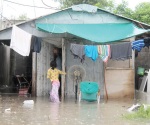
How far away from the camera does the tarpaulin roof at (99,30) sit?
38.2 feet

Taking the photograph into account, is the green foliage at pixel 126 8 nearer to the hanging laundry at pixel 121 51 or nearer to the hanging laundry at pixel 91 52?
the hanging laundry at pixel 121 51

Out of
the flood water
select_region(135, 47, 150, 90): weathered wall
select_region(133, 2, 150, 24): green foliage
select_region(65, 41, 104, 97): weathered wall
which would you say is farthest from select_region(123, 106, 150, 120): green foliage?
select_region(133, 2, 150, 24): green foliage

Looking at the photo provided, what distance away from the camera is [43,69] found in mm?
13375

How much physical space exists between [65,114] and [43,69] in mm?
4695

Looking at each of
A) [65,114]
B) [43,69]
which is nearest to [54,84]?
[43,69]

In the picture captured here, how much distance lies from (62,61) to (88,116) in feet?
13.8

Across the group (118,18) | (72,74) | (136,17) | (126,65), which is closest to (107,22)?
(118,18)

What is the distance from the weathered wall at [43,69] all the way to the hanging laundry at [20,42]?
2050mm

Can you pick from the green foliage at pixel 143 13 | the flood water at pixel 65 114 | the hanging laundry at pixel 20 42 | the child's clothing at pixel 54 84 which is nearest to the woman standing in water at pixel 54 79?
the child's clothing at pixel 54 84

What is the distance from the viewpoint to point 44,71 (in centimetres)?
1339

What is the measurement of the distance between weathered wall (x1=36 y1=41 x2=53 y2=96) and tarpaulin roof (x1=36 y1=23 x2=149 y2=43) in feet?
3.96

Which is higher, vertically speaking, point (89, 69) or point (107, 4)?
point (107, 4)

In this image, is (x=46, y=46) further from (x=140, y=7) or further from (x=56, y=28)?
(x=140, y=7)

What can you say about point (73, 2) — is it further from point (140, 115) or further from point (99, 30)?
point (140, 115)
